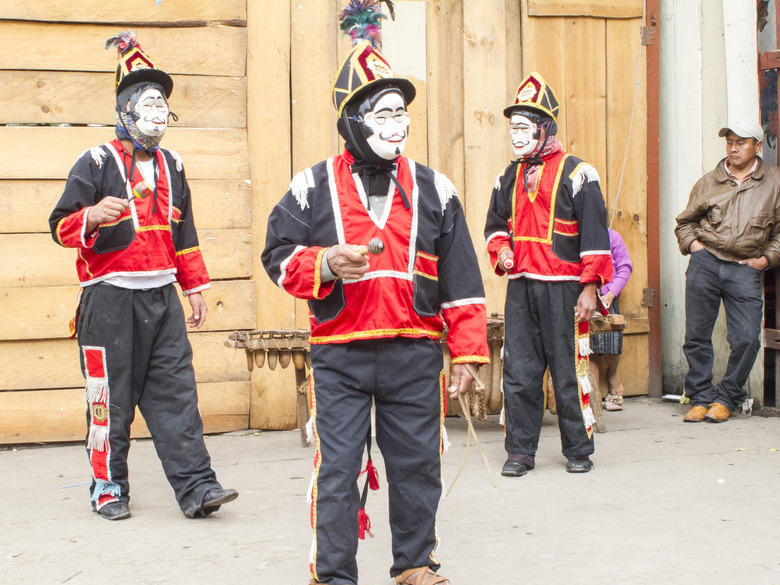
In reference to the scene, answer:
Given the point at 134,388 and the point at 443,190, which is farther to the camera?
the point at 134,388

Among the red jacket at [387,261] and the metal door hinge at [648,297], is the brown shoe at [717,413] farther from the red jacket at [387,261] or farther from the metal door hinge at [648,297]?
the red jacket at [387,261]

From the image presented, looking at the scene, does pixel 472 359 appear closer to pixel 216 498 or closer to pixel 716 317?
pixel 216 498

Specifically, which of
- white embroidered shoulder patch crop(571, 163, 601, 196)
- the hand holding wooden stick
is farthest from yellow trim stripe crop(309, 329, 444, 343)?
white embroidered shoulder patch crop(571, 163, 601, 196)

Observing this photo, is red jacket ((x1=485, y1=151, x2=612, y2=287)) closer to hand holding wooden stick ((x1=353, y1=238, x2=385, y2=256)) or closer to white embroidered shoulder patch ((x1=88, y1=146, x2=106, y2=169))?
white embroidered shoulder patch ((x1=88, y1=146, x2=106, y2=169))

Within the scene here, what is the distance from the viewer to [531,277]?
19.1 ft

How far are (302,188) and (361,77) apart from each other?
49 centimetres

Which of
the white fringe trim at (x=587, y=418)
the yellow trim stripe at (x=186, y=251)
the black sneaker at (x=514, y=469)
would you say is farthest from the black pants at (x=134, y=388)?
the white fringe trim at (x=587, y=418)

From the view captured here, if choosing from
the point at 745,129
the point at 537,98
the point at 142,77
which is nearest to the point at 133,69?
the point at 142,77

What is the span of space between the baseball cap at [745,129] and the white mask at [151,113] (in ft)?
14.3

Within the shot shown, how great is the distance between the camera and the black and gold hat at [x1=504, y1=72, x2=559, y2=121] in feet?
18.9

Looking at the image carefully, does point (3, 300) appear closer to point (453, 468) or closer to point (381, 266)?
point (453, 468)

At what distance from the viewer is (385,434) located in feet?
12.2

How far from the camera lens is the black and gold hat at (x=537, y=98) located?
5754 mm

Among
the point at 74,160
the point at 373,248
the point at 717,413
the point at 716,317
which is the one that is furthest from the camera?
the point at 716,317
